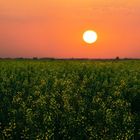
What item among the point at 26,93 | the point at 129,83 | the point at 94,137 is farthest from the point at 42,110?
the point at 129,83

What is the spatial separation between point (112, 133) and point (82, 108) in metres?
2.11

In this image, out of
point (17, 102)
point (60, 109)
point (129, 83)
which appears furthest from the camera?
point (129, 83)

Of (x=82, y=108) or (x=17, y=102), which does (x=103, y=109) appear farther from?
(x=17, y=102)

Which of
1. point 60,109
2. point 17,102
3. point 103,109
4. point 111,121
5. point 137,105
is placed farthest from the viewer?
point 137,105

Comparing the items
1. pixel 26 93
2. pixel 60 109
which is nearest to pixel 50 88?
pixel 26 93

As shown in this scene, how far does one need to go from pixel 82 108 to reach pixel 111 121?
6.73 ft

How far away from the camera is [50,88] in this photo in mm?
22703

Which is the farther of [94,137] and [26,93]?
[26,93]

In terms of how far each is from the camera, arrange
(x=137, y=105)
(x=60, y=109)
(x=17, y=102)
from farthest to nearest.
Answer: (x=137, y=105) → (x=17, y=102) → (x=60, y=109)

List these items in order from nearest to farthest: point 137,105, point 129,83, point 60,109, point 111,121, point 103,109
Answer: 1. point 111,121
2. point 103,109
3. point 60,109
4. point 137,105
5. point 129,83

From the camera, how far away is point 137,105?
21594mm

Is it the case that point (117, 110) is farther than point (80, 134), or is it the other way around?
point (117, 110)

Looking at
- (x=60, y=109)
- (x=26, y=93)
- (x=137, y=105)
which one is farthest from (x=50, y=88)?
(x=60, y=109)

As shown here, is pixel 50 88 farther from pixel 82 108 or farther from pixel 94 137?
pixel 94 137
